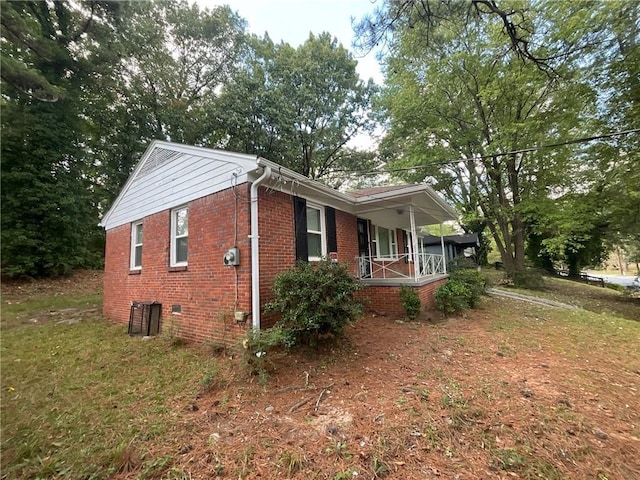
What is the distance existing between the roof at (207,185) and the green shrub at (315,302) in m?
1.98

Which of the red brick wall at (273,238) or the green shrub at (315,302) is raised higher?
the red brick wall at (273,238)

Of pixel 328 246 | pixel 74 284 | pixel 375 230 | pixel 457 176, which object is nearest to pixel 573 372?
pixel 328 246

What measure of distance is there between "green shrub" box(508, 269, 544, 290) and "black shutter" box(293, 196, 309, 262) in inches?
518

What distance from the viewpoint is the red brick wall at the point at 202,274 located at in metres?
4.93

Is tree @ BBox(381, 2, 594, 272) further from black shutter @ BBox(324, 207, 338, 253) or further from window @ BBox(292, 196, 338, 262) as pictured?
window @ BBox(292, 196, 338, 262)

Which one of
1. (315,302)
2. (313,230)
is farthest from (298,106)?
(315,302)

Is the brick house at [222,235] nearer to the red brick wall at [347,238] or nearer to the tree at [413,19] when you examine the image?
the red brick wall at [347,238]

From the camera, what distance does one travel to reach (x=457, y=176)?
17.2m

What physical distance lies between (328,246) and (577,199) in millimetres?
12150

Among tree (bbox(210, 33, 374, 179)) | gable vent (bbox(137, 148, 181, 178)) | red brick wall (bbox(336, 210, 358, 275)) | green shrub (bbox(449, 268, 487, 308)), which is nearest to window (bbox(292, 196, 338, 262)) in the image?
red brick wall (bbox(336, 210, 358, 275))

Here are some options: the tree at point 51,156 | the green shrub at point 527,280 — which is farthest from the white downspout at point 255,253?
the green shrub at point 527,280

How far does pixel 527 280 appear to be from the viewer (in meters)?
13.8

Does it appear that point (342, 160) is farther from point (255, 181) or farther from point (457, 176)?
point (255, 181)

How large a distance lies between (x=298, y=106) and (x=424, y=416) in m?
17.2
